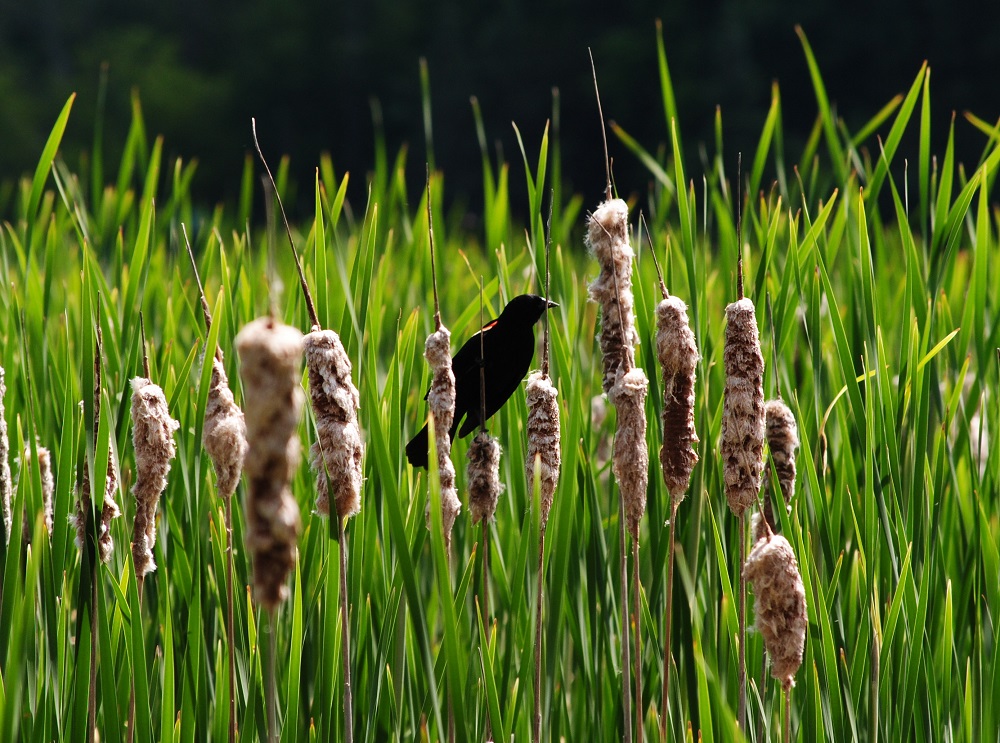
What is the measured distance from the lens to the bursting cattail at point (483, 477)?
0.74 m

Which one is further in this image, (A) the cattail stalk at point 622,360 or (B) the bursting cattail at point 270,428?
(A) the cattail stalk at point 622,360

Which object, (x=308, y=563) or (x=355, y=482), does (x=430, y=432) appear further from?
(x=308, y=563)

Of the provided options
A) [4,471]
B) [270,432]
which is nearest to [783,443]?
[270,432]

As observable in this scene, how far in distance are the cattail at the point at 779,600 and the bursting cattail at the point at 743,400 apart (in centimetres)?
7

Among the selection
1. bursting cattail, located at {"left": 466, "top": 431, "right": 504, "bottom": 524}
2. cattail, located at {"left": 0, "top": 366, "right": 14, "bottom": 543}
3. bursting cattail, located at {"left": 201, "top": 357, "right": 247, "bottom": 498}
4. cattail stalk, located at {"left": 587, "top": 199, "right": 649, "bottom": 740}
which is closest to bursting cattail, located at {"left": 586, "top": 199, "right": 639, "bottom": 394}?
cattail stalk, located at {"left": 587, "top": 199, "right": 649, "bottom": 740}

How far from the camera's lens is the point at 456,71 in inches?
880

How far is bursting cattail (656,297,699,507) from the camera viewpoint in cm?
70

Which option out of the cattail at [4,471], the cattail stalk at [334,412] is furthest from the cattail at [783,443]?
the cattail at [4,471]

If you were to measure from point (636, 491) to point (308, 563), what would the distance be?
438 millimetres

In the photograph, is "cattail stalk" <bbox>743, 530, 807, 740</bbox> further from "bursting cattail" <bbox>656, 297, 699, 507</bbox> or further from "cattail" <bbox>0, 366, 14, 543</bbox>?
"cattail" <bbox>0, 366, 14, 543</bbox>

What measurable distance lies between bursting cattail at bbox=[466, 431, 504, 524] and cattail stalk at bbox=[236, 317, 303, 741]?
286 millimetres

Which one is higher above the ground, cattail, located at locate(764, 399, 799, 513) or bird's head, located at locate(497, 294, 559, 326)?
bird's head, located at locate(497, 294, 559, 326)

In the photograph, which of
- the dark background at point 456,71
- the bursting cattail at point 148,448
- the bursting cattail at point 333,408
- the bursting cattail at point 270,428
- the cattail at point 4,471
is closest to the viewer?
the bursting cattail at point 270,428

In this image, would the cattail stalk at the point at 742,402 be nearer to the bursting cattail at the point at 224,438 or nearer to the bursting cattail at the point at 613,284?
the bursting cattail at the point at 613,284
